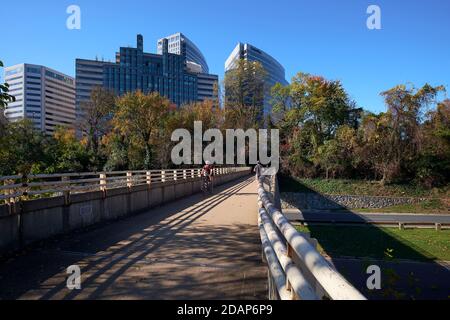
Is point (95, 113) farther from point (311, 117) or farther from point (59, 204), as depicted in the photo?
point (59, 204)

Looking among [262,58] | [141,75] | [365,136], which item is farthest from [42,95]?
[365,136]

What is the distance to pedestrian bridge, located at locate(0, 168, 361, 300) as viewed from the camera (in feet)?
18.0

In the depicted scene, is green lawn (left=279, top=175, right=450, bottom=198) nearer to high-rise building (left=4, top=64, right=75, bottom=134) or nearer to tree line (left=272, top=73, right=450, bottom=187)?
tree line (left=272, top=73, right=450, bottom=187)

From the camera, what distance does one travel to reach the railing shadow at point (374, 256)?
1608 centimetres

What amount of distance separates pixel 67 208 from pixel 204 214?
514 cm

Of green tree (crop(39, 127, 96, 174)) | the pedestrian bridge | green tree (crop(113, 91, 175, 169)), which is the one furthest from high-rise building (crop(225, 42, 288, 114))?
the pedestrian bridge

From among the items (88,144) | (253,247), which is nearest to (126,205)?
(253,247)

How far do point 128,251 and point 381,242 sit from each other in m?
26.3

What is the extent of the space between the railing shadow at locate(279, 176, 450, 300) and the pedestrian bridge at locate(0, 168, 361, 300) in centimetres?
213

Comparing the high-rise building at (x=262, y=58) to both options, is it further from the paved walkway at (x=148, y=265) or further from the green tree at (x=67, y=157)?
the paved walkway at (x=148, y=265)

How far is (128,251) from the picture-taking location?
8250 millimetres

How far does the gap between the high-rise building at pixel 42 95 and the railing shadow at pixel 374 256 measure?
202 ft

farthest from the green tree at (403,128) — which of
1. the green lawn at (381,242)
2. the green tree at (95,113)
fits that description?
the green tree at (95,113)

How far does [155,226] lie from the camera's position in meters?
11.7
